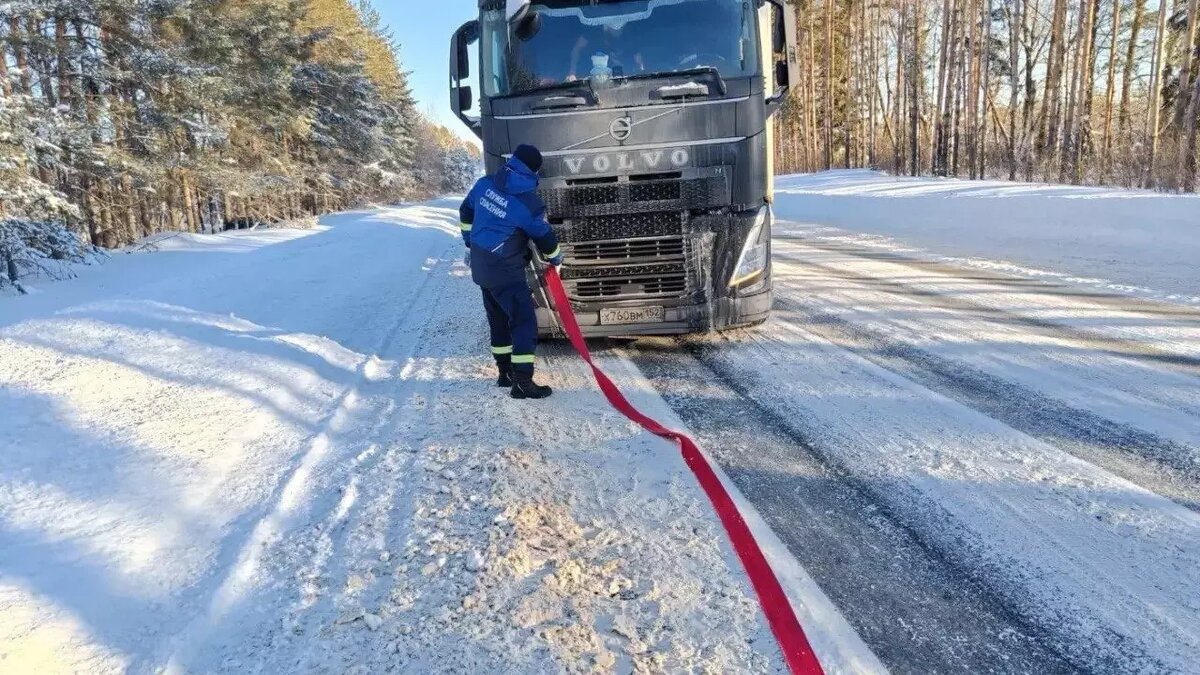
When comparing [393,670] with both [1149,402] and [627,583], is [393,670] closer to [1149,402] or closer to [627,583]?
[627,583]

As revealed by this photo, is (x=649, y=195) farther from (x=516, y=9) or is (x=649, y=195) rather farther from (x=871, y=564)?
(x=871, y=564)

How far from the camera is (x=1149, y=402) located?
13.4 ft

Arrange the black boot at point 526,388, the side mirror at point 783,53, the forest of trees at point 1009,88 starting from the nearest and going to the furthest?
the black boot at point 526,388 < the side mirror at point 783,53 < the forest of trees at point 1009,88

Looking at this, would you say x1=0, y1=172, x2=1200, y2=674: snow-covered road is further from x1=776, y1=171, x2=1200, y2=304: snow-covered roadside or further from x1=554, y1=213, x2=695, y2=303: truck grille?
x1=776, y1=171, x2=1200, y2=304: snow-covered roadside

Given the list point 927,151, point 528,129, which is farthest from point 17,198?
point 927,151

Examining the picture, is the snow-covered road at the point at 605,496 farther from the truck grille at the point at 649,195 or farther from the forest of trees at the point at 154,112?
the forest of trees at the point at 154,112

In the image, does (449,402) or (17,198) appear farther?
(17,198)

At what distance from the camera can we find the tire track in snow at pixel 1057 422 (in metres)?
3.18

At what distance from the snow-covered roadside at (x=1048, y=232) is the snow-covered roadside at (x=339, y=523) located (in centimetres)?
679

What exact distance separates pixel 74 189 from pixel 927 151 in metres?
36.2

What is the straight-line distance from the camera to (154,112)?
18859 mm

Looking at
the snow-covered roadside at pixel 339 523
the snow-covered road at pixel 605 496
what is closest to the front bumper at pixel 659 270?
the snow-covered road at pixel 605 496

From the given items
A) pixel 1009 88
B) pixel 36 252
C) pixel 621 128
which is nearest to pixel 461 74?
pixel 621 128

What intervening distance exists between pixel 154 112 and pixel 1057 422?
74.2ft
